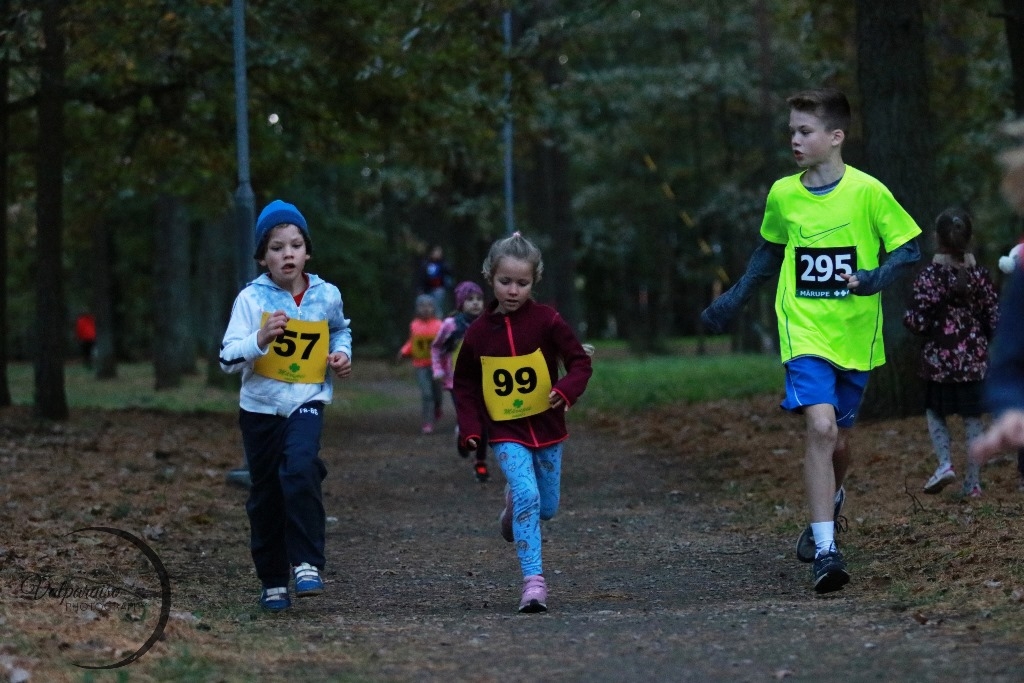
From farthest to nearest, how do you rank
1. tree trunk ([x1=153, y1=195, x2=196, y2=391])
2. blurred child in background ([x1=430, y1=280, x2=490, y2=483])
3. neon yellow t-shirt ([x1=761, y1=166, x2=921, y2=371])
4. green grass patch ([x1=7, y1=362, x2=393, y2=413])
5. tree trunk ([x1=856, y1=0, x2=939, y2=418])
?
1. tree trunk ([x1=153, y1=195, x2=196, y2=391])
2. green grass patch ([x1=7, y1=362, x2=393, y2=413])
3. tree trunk ([x1=856, y1=0, x2=939, y2=418])
4. blurred child in background ([x1=430, y1=280, x2=490, y2=483])
5. neon yellow t-shirt ([x1=761, y1=166, x2=921, y2=371])

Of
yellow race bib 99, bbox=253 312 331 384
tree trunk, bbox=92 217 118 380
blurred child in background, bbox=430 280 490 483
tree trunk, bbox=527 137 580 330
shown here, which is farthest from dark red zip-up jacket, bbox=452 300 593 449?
tree trunk, bbox=92 217 118 380

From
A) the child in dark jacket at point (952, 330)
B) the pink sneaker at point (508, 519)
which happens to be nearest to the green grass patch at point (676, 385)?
the child in dark jacket at point (952, 330)

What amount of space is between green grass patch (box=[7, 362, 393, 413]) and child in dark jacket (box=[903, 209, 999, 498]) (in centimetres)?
1319

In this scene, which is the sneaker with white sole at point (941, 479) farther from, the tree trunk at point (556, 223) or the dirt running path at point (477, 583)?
the tree trunk at point (556, 223)

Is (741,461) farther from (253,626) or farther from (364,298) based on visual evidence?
(364,298)

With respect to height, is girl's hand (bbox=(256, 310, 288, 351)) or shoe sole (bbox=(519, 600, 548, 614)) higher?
girl's hand (bbox=(256, 310, 288, 351))

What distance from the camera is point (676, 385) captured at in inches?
941

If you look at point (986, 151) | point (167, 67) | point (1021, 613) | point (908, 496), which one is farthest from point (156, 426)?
point (986, 151)

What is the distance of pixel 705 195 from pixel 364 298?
454 inches

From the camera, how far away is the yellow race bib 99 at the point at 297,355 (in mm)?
7211

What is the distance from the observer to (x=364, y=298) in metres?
52.2

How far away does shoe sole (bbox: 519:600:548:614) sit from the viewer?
7043mm

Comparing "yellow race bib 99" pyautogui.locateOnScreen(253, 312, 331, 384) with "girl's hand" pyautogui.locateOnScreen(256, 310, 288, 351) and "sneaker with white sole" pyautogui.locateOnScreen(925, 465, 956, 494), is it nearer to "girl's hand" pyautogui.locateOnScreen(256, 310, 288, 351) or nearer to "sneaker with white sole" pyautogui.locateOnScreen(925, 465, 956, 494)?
"girl's hand" pyautogui.locateOnScreen(256, 310, 288, 351)

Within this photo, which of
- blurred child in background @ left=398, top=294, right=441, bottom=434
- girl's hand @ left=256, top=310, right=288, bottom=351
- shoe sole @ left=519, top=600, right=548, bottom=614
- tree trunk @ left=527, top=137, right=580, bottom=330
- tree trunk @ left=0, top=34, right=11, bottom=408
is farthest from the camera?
tree trunk @ left=527, top=137, right=580, bottom=330
